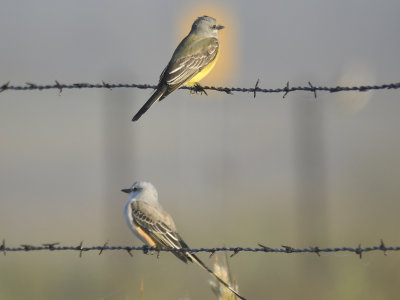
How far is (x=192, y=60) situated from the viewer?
1088 centimetres

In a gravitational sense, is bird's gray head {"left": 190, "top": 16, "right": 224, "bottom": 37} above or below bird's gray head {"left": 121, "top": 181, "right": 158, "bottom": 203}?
above

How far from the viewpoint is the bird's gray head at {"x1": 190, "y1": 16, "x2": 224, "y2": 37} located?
11.9m

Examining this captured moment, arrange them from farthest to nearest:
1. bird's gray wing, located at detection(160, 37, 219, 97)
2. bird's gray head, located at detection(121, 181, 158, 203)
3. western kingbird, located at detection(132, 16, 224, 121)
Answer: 1. bird's gray head, located at detection(121, 181, 158, 203)
2. bird's gray wing, located at detection(160, 37, 219, 97)
3. western kingbird, located at detection(132, 16, 224, 121)

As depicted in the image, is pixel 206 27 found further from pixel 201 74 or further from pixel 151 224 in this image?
pixel 151 224

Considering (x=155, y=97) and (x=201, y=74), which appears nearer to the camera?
(x=155, y=97)

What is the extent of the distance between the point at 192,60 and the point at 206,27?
1.19m

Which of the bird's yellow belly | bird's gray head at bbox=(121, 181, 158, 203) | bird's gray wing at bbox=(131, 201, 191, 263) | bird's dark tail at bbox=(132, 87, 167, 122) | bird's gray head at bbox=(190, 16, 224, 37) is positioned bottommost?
bird's gray wing at bbox=(131, 201, 191, 263)

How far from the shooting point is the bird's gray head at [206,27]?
1192 cm

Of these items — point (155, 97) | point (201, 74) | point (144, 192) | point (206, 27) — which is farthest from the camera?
point (206, 27)

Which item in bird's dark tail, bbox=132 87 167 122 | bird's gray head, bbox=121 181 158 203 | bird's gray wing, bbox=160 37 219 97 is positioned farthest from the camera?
bird's gray head, bbox=121 181 158 203

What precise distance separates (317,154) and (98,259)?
19.2 ft

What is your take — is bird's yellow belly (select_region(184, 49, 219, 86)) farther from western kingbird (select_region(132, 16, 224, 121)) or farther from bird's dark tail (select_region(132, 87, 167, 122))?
bird's dark tail (select_region(132, 87, 167, 122))

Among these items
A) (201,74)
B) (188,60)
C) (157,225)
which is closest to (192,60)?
(188,60)

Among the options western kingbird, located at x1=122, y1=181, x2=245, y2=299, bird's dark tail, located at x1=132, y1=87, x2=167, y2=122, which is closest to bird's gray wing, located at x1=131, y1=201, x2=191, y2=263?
western kingbird, located at x1=122, y1=181, x2=245, y2=299
